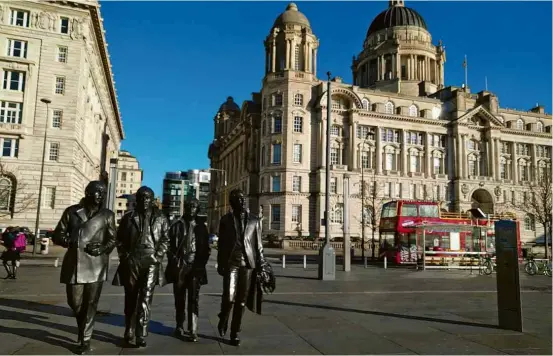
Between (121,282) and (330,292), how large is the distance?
26.4 ft

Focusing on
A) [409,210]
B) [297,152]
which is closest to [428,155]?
[297,152]

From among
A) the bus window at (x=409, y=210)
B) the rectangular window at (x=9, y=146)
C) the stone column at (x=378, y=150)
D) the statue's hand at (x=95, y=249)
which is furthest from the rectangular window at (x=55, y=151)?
the stone column at (x=378, y=150)

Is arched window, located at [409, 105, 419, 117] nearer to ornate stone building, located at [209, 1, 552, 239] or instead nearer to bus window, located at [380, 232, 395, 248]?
ornate stone building, located at [209, 1, 552, 239]

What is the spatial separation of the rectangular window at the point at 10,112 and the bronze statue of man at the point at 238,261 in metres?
40.6

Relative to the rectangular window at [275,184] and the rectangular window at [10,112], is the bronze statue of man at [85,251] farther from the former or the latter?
the rectangular window at [275,184]

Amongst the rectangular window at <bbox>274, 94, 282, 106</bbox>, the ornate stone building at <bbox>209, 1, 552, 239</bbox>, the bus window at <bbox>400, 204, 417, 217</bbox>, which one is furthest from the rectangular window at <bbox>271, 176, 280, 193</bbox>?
the bus window at <bbox>400, 204, 417, 217</bbox>

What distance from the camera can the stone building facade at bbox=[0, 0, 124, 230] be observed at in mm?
38969

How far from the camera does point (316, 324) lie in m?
7.87

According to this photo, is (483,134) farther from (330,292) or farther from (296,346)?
(296,346)

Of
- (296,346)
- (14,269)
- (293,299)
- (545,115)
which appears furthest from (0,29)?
(545,115)

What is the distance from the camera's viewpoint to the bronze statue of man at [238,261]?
6160 millimetres

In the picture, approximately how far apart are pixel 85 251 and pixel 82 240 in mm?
144

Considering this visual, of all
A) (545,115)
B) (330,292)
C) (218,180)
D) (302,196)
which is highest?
(545,115)

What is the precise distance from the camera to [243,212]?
6391 millimetres
